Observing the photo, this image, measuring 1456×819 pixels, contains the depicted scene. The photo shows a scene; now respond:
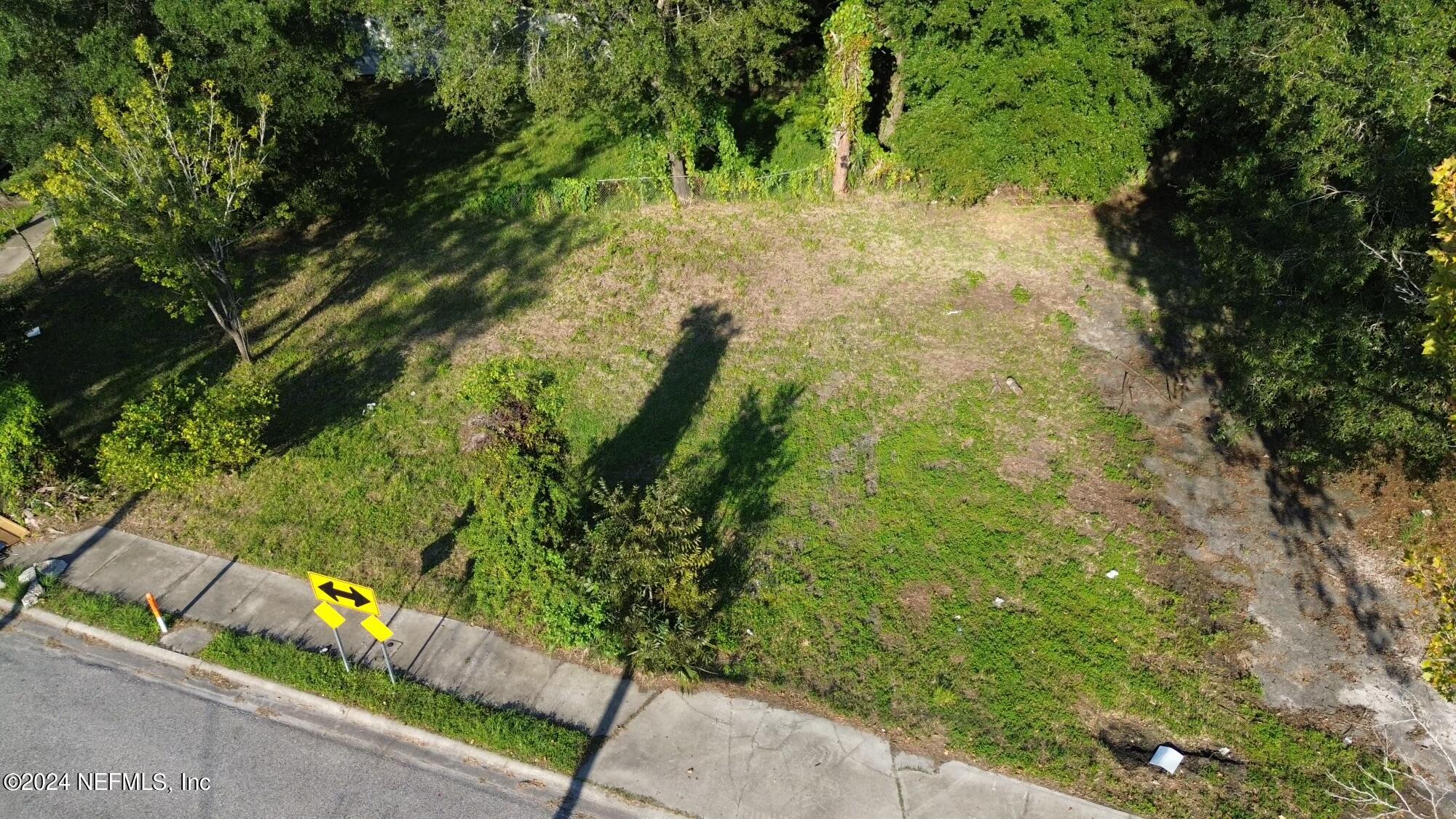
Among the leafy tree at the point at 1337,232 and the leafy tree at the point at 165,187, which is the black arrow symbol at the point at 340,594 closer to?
the leafy tree at the point at 165,187

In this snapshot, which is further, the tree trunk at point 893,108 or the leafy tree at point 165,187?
the tree trunk at point 893,108

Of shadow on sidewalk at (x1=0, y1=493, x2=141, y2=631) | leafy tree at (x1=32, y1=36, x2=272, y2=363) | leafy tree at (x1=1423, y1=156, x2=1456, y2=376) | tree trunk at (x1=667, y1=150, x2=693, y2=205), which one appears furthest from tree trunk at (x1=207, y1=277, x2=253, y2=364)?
leafy tree at (x1=1423, y1=156, x2=1456, y2=376)

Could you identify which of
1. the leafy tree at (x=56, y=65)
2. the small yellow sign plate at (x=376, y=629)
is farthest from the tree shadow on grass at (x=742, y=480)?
the leafy tree at (x=56, y=65)

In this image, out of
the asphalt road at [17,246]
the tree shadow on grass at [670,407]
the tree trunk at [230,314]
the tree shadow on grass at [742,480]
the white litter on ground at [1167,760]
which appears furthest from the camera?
the asphalt road at [17,246]

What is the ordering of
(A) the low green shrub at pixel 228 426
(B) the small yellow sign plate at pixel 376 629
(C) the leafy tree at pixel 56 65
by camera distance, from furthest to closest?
1. (C) the leafy tree at pixel 56 65
2. (A) the low green shrub at pixel 228 426
3. (B) the small yellow sign plate at pixel 376 629

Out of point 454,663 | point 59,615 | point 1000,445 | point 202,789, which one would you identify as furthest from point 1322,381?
point 59,615

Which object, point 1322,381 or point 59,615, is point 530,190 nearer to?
point 59,615

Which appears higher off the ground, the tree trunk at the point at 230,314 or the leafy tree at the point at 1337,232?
the leafy tree at the point at 1337,232
